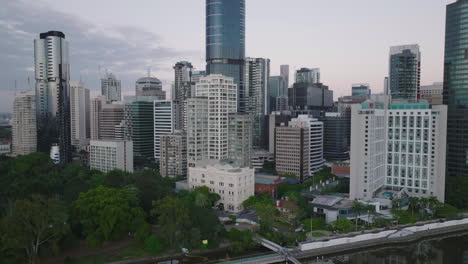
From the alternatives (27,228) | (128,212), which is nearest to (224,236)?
(128,212)

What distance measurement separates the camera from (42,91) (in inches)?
4459

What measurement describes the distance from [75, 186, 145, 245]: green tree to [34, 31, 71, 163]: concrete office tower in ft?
227

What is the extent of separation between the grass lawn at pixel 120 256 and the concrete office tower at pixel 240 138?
131 feet

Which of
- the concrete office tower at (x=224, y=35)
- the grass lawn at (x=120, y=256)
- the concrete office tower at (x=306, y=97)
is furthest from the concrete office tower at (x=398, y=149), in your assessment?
the concrete office tower at (x=306, y=97)

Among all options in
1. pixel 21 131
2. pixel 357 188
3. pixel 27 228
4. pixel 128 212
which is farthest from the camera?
pixel 21 131

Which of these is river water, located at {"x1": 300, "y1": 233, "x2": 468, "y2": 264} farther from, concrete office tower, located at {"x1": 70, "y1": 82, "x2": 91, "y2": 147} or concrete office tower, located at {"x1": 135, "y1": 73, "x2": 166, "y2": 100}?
concrete office tower, located at {"x1": 135, "y1": 73, "x2": 166, "y2": 100}

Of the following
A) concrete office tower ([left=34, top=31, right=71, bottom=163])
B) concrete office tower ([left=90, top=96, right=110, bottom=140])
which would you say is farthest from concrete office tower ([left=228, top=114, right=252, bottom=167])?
concrete office tower ([left=90, top=96, right=110, bottom=140])

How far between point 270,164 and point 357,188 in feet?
134

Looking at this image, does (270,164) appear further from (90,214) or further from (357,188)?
(90,214)

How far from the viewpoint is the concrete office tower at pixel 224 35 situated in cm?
13000

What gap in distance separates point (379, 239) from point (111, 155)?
63.9 m

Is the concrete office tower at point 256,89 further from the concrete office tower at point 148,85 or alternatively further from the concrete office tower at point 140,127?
the concrete office tower at point 148,85

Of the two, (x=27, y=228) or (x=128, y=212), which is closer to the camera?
(x=27, y=228)

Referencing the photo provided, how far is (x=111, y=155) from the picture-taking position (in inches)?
3492
